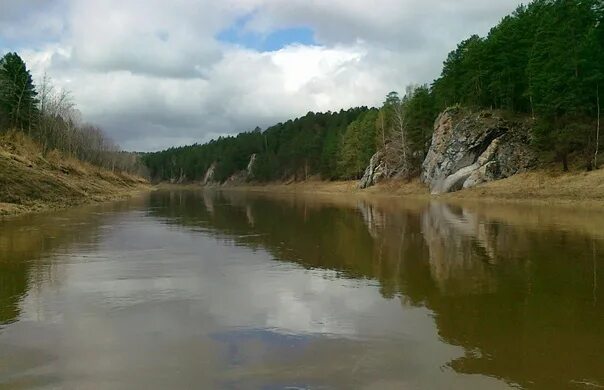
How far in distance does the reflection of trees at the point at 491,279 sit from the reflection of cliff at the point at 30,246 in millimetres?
6427

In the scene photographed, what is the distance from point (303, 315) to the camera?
9.02 metres

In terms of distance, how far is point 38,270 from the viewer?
12891 millimetres

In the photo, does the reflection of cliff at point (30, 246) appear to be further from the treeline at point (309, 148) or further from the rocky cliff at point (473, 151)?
the treeline at point (309, 148)

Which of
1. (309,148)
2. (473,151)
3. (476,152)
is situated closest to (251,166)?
(309,148)

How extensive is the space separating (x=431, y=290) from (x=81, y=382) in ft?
23.8

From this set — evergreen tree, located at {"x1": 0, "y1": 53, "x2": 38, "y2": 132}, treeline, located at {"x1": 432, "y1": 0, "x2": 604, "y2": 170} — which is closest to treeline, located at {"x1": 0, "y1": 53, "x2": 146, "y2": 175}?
evergreen tree, located at {"x1": 0, "y1": 53, "x2": 38, "y2": 132}

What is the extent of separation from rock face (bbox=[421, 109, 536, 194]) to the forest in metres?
3.41

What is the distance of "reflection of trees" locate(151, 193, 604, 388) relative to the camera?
6723mm

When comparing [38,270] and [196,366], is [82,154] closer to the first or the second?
[38,270]

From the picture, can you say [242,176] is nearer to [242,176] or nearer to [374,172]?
[242,176]

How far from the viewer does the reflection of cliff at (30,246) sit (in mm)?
10453

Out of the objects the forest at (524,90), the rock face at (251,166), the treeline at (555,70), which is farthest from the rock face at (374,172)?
the rock face at (251,166)

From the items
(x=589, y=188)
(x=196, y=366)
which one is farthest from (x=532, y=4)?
(x=196, y=366)

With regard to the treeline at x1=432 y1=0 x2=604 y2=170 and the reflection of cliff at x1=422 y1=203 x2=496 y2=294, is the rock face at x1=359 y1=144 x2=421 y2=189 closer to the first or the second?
the treeline at x1=432 y1=0 x2=604 y2=170
